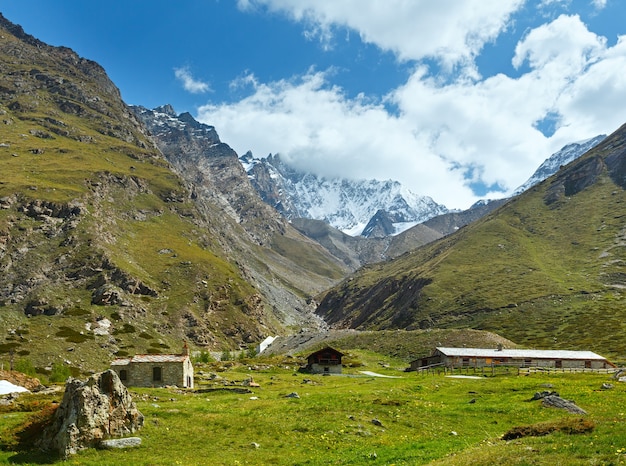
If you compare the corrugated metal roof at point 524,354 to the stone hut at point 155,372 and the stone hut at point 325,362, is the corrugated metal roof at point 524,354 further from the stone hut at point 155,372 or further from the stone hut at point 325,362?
the stone hut at point 155,372

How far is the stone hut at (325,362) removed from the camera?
10062 cm

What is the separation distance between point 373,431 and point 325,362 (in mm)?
70396

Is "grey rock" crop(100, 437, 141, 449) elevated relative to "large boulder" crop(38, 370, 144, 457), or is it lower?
lower

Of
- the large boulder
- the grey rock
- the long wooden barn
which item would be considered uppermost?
the large boulder

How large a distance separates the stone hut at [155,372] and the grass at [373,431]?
16.6 metres

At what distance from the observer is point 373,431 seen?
108 ft

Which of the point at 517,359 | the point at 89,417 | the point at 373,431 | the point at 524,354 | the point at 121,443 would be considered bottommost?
the point at 517,359

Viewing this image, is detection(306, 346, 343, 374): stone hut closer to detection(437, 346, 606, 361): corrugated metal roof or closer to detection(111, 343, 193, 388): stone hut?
detection(437, 346, 606, 361): corrugated metal roof

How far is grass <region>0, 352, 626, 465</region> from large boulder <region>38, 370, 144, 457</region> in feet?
2.92

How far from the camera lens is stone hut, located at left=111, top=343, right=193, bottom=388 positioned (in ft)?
217

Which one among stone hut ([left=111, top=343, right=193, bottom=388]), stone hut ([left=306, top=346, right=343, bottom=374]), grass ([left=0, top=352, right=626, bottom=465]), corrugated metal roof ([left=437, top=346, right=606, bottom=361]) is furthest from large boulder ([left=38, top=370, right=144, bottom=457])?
corrugated metal roof ([left=437, top=346, right=606, bottom=361])

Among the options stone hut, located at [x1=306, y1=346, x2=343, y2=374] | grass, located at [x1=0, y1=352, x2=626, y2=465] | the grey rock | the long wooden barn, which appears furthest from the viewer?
the long wooden barn

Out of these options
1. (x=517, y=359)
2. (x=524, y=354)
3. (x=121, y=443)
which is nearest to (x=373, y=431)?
(x=121, y=443)

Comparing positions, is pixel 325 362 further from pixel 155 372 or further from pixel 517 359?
pixel 155 372
